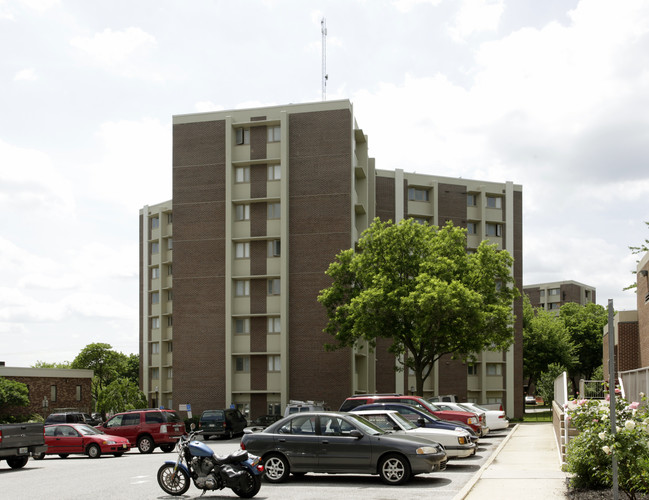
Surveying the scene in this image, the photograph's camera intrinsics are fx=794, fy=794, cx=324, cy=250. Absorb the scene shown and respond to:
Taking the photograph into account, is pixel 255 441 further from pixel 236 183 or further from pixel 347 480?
pixel 236 183

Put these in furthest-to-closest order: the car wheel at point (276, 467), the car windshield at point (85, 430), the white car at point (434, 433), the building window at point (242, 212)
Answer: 1. the building window at point (242, 212)
2. the car windshield at point (85, 430)
3. the white car at point (434, 433)
4. the car wheel at point (276, 467)

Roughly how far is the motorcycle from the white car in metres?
5.68

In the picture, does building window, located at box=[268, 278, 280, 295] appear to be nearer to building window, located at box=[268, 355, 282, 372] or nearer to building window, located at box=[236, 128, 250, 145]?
building window, located at box=[268, 355, 282, 372]

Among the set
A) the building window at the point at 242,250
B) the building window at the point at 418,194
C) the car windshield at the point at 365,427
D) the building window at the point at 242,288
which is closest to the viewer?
the car windshield at the point at 365,427

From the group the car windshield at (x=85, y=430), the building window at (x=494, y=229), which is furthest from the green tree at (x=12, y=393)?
the building window at (x=494, y=229)

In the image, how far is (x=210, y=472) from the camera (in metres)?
15.0

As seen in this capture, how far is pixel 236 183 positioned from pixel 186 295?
836 cm

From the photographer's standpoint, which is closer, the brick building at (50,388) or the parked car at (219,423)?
the parked car at (219,423)

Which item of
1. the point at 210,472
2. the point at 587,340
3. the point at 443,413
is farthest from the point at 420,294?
the point at 587,340

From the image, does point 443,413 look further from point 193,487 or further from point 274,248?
point 274,248

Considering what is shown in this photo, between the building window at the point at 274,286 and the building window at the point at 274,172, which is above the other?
the building window at the point at 274,172

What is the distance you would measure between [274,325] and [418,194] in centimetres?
2177

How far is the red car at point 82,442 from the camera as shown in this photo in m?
28.9

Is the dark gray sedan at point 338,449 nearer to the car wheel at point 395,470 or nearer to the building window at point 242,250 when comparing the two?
the car wheel at point 395,470
